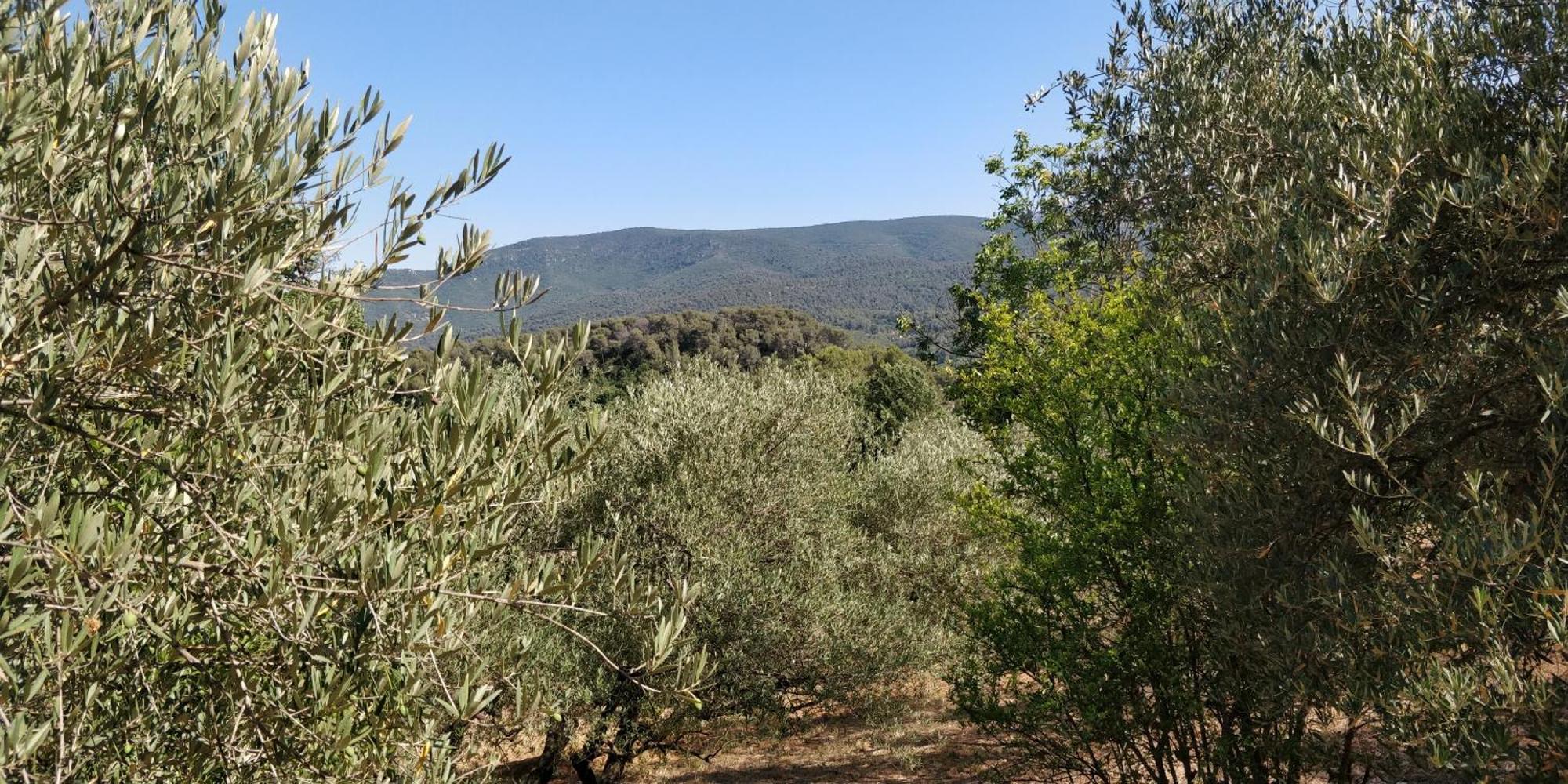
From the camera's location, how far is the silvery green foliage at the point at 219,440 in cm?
352

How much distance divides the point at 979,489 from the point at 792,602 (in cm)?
384

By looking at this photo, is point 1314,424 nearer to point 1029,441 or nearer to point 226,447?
point 1029,441

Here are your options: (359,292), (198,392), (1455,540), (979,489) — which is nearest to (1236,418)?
(1455,540)

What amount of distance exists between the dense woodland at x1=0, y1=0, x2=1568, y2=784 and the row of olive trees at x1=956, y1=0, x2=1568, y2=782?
4cm

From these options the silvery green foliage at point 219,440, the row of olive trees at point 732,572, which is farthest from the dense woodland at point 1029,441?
the row of olive trees at point 732,572

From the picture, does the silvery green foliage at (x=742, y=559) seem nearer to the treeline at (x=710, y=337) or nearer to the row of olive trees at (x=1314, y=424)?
the row of olive trees at (x=1314, y=424)

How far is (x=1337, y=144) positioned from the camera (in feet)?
21.4

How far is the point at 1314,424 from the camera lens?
17.6ft

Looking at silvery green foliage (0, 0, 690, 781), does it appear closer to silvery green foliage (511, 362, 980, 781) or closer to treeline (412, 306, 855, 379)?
silvery green foliage (511, 362, 980, 781)

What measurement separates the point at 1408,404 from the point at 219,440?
22.9ft

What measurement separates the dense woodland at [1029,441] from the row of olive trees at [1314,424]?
1.6 inches

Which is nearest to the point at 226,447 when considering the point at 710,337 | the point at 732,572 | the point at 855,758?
the point at 732,572

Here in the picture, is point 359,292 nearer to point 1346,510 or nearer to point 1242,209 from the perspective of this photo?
point 1346,510

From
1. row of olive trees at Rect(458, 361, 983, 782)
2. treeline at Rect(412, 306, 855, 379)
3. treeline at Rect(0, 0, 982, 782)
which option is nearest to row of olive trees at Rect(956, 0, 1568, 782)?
row of olive trees at Rect(458, 361, 983, 782)
